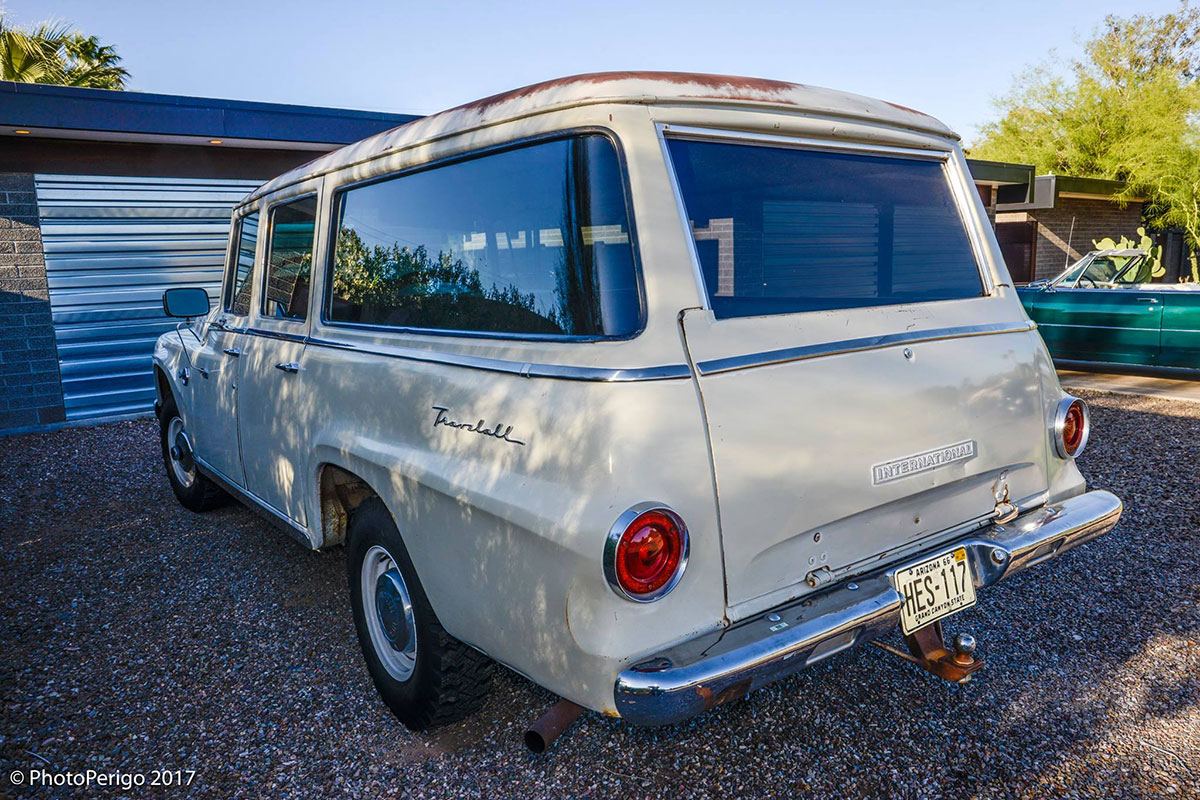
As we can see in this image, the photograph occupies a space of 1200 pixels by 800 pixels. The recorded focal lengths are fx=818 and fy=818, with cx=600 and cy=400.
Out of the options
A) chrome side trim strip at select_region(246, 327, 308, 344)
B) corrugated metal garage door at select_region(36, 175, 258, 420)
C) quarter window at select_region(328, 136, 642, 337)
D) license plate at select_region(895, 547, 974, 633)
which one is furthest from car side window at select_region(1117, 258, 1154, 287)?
corrugated metal garage door at select_region(36, 175, 258, 420)

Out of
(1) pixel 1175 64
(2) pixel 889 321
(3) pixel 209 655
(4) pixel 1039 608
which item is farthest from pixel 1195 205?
(3) pixel 209 655

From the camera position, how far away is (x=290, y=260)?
12.1 feet

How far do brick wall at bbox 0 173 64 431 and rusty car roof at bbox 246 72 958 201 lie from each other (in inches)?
307

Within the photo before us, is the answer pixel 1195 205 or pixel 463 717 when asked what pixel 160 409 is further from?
pixel 1195 205

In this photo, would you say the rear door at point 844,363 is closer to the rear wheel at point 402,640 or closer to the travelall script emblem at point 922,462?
the travelall script emblem at point 922,462

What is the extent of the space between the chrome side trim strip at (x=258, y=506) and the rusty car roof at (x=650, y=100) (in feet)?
5.09

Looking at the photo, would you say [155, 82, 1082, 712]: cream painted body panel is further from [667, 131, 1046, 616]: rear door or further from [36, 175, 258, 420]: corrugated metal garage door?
[36, 175, 258, 420]: corrugated metal garage door

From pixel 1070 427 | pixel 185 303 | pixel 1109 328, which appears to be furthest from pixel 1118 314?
pixel 185 303

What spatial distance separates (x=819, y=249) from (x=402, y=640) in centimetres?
199

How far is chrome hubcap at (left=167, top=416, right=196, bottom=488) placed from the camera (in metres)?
5.39

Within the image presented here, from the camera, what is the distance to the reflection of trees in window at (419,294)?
2459mm

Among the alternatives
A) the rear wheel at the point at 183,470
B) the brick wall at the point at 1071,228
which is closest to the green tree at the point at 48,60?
the rear wheel at the point at 183,470

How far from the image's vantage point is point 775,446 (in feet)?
7.23

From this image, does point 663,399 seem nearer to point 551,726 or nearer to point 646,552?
point 646,552
